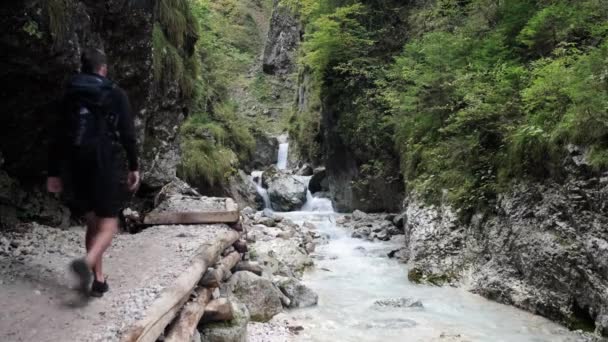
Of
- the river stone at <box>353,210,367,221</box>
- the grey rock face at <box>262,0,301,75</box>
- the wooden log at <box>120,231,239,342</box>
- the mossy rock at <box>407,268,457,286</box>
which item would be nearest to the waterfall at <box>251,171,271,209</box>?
the river stone at <box>353,210,367,221</box>

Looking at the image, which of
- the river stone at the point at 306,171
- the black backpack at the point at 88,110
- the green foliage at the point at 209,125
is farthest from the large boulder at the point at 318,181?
the black backpack at the point at 88,110

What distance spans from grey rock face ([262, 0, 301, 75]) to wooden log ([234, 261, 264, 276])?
35067 millimetres

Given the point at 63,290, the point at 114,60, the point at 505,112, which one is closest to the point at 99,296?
the point at 63,290

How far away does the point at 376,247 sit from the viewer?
11.9 m

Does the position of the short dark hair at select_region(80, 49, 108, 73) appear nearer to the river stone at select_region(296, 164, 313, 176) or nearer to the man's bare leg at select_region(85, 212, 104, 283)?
the man's bare leg at select_region(85, 212, 104, 283)

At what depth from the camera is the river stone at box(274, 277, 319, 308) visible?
758cm

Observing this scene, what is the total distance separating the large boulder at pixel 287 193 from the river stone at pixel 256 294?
11.4 metres

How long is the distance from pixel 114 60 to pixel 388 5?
1175cm

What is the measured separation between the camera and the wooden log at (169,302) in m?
3.42

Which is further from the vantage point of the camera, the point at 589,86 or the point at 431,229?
the point at 431,229

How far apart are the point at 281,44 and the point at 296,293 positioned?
37287 millimetres

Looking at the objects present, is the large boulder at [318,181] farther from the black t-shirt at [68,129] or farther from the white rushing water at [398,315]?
the black t-shirt at [68,129]

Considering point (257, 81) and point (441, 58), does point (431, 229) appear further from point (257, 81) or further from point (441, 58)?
point (257, 81)

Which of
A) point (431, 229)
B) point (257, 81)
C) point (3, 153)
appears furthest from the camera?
point (257, 81)
